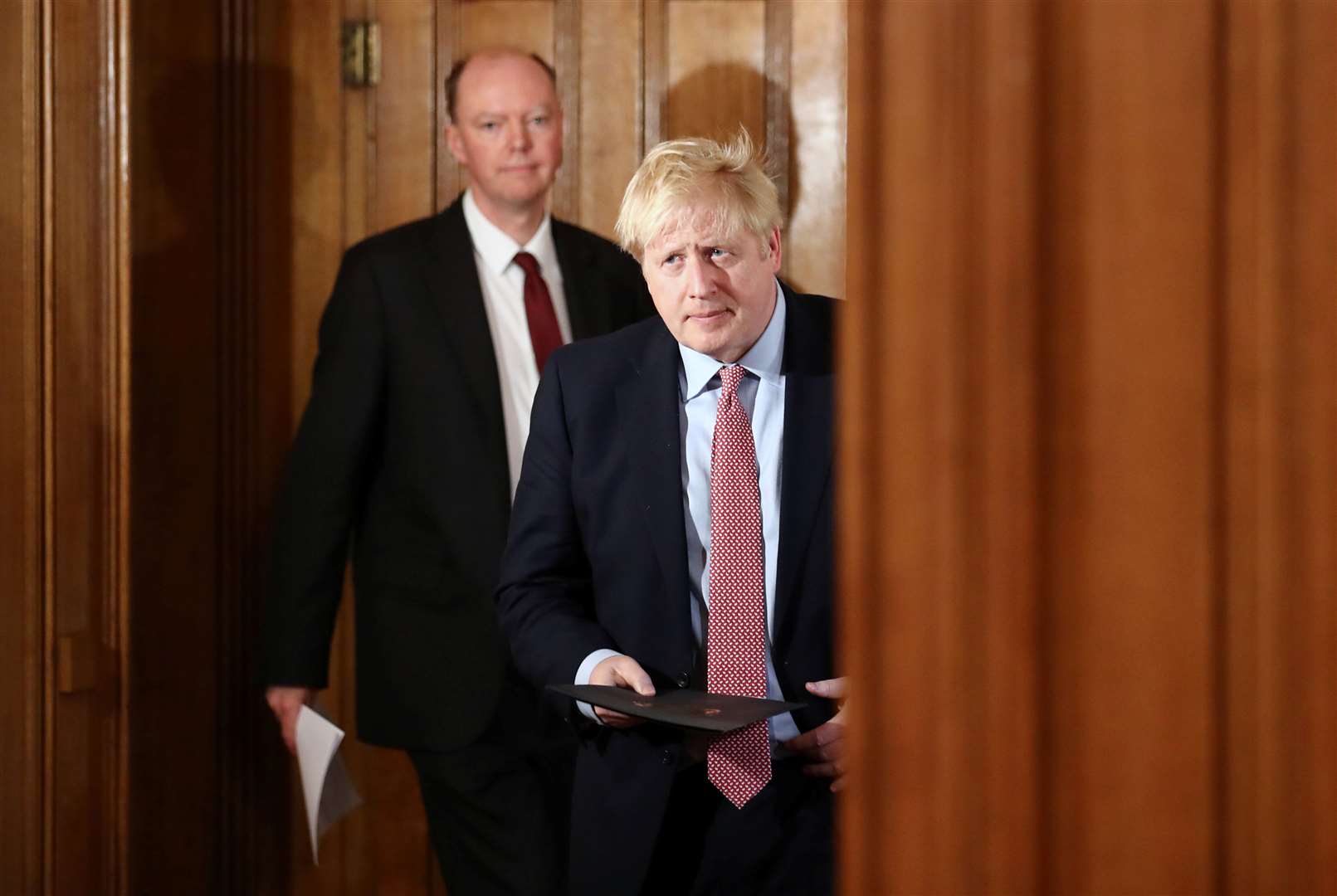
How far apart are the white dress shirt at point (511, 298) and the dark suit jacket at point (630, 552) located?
70cm

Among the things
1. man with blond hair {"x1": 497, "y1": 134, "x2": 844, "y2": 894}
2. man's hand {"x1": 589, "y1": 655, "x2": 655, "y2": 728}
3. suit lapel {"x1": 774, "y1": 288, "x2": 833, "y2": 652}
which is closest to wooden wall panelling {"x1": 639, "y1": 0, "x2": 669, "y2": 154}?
man with blond hair {"x1": 497, "y1": 134, "x2": 844, "y2": 894}

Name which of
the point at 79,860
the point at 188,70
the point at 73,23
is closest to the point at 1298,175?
the point at 73,23

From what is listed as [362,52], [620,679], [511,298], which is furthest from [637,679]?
[362,52]

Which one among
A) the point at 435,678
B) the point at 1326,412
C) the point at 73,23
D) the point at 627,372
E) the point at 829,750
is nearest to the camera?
the point at 1326,412

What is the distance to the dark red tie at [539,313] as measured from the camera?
8.05ft

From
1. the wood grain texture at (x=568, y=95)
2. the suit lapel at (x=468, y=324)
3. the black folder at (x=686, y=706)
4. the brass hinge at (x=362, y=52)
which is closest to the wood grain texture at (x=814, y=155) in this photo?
the wood grain texture at (x=568, y=95)

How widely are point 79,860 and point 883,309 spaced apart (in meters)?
1.97

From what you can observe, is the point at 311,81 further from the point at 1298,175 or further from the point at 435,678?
the point at 1298,175

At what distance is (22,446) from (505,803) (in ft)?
3.36

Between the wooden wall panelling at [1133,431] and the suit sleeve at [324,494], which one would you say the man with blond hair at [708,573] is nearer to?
the suit sleeve at [324,494]

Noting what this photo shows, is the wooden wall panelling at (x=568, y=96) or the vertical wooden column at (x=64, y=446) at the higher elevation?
the wooden wall panelling at (x=568, y=96)

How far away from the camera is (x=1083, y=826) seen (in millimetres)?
557

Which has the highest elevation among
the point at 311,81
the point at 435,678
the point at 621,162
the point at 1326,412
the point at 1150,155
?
the point at 311,81

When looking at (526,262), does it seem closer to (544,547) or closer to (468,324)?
(468,324)
